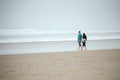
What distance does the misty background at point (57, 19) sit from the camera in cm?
841

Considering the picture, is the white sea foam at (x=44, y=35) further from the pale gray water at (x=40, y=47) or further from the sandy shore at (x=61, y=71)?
the sandy shore at (x=61, y=71)

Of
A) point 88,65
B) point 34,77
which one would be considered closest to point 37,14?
point 88,65

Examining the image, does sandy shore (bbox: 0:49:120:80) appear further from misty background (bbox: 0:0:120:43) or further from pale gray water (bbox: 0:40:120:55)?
misty background (bbox: 0:0:120:43)

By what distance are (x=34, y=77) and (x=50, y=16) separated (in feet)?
20.5

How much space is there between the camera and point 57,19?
9234mm

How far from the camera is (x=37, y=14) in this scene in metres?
8.93

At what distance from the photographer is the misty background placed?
27.6ft

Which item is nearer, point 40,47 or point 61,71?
point 61,71

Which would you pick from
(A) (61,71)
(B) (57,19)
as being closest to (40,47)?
(B) (57,19)

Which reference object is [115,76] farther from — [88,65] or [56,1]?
[56,1]

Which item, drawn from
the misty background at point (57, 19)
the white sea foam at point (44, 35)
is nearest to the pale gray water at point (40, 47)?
the white sea foam at point (44, 35)

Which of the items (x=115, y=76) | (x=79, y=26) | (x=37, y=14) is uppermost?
(x=37, y=14)

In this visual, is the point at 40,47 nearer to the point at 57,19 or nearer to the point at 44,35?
the point at 44,35

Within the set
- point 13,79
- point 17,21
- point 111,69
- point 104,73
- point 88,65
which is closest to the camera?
point 13,79
